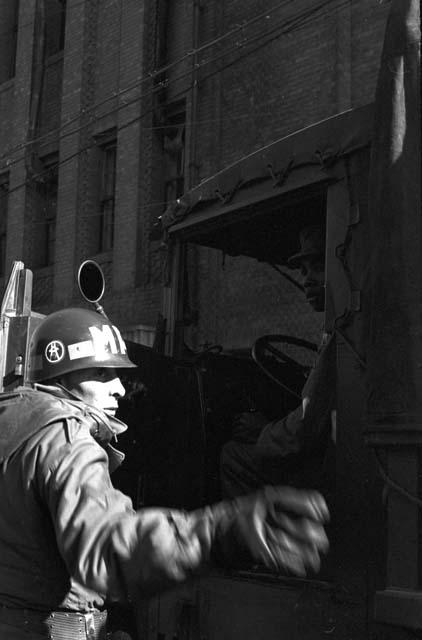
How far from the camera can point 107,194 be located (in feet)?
49.6

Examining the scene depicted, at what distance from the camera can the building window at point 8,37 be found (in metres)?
18.0

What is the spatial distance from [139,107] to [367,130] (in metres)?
11.2

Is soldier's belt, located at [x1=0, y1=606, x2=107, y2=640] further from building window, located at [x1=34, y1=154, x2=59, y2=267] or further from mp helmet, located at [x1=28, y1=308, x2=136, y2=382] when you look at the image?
building window, located at [x1=34, y1=154, x2=59, y2=267]

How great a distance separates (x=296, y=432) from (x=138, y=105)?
453 inches

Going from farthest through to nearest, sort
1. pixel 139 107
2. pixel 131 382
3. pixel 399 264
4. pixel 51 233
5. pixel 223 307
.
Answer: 1. pixel 51 233
2. pixel 139 107
3. pixel 223 307
4. pixel 131 382
5. pixel 399 264

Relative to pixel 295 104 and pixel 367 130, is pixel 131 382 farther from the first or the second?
pixel 295 104

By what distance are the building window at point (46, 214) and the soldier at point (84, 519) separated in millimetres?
13400

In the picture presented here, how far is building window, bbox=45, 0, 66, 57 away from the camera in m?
17.0

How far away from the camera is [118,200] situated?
14.3m

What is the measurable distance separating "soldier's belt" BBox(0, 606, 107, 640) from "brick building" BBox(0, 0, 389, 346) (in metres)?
7.37

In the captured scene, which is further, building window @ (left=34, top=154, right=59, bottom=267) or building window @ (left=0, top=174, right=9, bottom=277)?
building window @ (left=0, top=174, right=9, bottom=277)

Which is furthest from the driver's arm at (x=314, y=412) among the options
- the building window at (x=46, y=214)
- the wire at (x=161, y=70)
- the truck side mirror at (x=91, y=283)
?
the building window at (x=46, y=214)

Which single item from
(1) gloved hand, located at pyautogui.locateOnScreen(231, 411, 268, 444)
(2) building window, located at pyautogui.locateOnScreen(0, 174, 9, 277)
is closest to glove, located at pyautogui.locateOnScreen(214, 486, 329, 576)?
(1) gloved hand, located at pyautogui.locateOnScreen(231, 411, 268, 444)

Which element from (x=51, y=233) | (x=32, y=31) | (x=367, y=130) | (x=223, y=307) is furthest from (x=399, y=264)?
(x=32, y=31)
